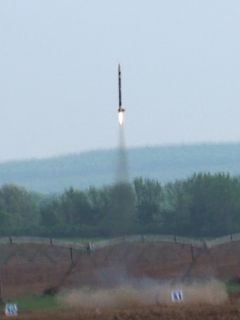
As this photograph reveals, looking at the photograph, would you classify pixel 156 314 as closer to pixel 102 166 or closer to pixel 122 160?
pixel 122 160

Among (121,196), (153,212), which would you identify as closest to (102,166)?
(153,212)

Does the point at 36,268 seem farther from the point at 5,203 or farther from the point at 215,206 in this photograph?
the point at 5,203

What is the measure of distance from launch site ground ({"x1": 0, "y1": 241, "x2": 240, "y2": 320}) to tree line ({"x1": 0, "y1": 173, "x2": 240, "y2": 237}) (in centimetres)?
1065

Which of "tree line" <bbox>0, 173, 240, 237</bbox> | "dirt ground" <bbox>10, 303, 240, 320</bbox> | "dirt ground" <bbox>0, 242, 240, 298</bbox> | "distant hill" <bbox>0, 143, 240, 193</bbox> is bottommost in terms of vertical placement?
"distant hill" <bbox>0, 143, 240, 193</bbox>

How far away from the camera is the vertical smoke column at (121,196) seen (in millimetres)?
53406

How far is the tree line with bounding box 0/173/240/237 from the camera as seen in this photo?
79.8m

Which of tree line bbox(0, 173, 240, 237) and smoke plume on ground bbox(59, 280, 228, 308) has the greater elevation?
smoke plume on ground bbox(59, 280, 228, 308)

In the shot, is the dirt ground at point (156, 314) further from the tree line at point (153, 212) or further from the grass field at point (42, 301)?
the tree line at point (153, 212)

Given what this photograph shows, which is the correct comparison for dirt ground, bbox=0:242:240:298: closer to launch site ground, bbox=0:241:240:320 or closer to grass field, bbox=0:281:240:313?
launch site ground, bbox=0:241:240:320

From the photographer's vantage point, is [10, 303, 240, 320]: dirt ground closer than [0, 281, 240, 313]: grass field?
Yes

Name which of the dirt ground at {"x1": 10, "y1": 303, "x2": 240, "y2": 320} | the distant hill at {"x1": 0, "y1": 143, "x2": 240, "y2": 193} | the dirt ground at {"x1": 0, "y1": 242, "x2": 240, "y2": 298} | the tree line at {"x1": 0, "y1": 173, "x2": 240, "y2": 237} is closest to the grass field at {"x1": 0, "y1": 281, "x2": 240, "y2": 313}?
the dirt ground at {"x1": 0, "y1": 242, "x2": 240, "y2": 298}

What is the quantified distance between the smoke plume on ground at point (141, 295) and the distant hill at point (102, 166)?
4212 inches

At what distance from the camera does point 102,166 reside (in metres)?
170

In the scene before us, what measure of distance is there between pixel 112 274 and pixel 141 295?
12.9ft
